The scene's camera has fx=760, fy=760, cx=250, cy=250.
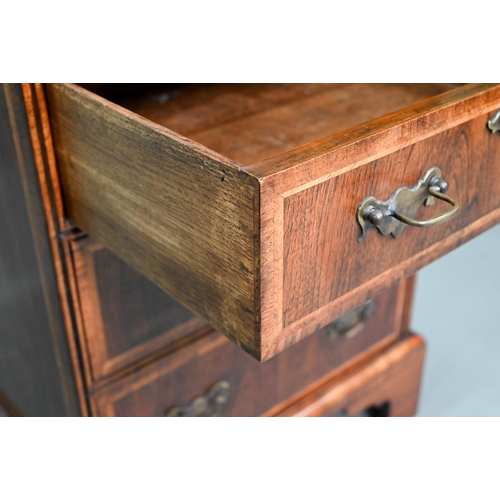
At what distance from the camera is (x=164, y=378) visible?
83 cm

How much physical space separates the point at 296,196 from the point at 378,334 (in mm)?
607

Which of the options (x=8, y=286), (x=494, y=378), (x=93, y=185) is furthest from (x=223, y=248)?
(x=494, y=378)

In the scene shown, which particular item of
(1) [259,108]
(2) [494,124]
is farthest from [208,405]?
(2) [494,124]

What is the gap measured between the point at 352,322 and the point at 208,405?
22 centimetres

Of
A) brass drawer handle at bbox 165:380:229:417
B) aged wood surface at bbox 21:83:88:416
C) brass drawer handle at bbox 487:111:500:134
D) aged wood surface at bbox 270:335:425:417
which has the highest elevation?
brass drawer handle at bbox 487:111:500:134

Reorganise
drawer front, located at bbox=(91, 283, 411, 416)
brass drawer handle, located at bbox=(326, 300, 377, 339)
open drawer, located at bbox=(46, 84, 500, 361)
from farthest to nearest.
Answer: brass drawer handle, located at bbox=(326, 300, 377, 339), drawer front, located at bbox=(91, 283, 411, 416), open drawer, located at bbox=(46, 84, 500, 361)

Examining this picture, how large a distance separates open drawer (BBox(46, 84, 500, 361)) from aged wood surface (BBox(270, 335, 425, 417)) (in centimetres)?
41

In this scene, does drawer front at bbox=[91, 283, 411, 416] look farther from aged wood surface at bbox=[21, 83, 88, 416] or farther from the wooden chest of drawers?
aged wood surface at bbox=[21, 83, 88, 416]

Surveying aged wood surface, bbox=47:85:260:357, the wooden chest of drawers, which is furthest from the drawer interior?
aged wood surface, bbox=47:85:260:357

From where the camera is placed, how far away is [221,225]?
49 centimetres

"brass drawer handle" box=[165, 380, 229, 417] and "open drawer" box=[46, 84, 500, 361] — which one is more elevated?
"open drawer" box=[46, 84, 500, 361]

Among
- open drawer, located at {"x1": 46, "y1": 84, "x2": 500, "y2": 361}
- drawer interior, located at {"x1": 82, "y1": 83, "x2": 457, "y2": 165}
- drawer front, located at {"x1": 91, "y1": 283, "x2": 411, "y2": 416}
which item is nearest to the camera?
open drawer, located at {"x1": 46, "y1": 84, "x2": 500, "y2": 361}

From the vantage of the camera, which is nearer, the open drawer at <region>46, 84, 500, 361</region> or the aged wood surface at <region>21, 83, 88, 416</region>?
the open drawer at <region>46, 84, 500, 361</region>

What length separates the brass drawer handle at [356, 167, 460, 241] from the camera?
52cm
